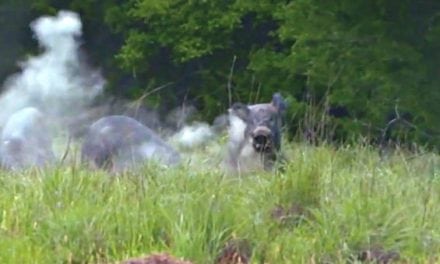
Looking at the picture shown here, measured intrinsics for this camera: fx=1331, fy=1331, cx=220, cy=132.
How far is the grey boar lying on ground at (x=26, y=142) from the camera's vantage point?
11555 mm

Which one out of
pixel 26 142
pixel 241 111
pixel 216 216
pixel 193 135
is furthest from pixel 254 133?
pixel 216 216

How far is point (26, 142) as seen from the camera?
12180mm

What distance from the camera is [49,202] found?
320 inches

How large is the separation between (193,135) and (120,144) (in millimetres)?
3226

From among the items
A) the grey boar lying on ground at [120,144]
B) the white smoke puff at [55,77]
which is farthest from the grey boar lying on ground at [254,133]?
the white smoke puff at [55,77]

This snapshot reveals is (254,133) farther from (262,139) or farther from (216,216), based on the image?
(216,216)

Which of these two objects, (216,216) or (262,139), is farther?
(262,139)

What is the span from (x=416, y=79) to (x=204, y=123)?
4.37m

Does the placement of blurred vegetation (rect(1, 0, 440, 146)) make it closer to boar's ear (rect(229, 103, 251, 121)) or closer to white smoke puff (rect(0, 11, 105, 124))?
white smoke puff (rect(0, 11, 105, 124))

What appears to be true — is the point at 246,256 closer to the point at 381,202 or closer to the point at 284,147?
the point at 381,202

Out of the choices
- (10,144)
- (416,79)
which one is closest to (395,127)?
(416,79)

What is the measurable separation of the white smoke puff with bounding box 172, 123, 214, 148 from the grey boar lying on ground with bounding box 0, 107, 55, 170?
1.64m

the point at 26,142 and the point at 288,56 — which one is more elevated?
the point at 288,56

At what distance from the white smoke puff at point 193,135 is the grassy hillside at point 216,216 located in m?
5.01
